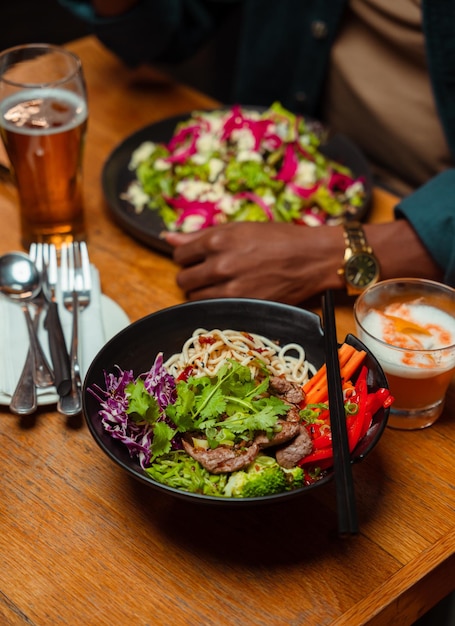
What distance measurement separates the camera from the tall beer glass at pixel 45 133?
1539 mm

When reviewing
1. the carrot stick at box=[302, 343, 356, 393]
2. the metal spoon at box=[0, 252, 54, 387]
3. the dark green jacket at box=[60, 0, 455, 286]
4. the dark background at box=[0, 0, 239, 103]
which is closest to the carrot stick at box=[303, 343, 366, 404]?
the carrot stick at box=[302, 343, 356, 393]

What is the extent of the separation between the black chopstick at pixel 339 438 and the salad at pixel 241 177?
0.55m

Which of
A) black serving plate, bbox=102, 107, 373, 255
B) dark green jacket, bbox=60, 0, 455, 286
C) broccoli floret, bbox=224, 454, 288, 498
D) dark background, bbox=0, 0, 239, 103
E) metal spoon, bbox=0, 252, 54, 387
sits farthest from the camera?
dark background, bbox=0, 0, 239, 103

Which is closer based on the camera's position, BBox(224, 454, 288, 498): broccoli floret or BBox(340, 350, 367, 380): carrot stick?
BBox(224, 454, 288, 498): broccoli floret

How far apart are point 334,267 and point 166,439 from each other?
24.3 inches

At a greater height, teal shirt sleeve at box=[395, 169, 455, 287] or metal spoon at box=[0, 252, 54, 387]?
teal shirt sleeve at box=[395, 169, 455, 287]

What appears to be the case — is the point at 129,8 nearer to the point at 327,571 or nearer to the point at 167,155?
the point at 167,155

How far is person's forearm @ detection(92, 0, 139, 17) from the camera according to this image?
2.20m

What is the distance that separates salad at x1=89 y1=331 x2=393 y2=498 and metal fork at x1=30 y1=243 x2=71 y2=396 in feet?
0.43

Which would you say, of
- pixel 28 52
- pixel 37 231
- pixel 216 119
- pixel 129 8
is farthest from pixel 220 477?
pixel 129 8

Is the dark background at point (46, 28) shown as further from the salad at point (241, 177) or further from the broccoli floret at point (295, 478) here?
the broccoli floret at point (295, 478)

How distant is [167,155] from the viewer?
6.28ft

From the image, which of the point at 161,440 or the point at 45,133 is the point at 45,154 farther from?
the point at 161,440

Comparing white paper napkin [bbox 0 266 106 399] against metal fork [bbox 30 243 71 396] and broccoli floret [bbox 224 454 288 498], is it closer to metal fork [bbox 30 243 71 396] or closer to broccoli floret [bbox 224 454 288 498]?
metal fork [bbox 30 243 71 396]
